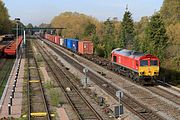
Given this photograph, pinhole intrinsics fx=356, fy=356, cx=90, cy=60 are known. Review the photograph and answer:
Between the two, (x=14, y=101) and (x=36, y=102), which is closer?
(x=36, y=102)

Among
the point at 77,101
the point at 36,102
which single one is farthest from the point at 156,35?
the point at 36,102

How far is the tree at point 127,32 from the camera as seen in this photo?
203ft

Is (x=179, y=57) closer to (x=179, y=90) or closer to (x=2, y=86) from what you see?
(x=179, y=90)

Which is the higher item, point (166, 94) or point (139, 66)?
point (139, 66)

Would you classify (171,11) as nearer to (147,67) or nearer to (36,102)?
(147,67)

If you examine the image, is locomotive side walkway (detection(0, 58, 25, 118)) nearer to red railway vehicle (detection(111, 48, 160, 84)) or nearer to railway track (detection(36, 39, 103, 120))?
railway track (detection(36, 39, 103, 120))

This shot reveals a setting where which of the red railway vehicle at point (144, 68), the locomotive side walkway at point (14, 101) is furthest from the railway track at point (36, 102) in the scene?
the red railway vehicle at point (144, 68)

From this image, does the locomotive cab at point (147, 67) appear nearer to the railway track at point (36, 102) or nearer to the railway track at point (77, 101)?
the railway track at point (77, 101)

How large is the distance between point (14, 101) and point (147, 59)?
487 inches

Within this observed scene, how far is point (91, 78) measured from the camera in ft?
119

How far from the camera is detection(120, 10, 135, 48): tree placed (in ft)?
203

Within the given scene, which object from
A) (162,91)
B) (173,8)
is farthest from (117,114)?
Answer: (173,8)

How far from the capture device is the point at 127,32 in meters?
67.9

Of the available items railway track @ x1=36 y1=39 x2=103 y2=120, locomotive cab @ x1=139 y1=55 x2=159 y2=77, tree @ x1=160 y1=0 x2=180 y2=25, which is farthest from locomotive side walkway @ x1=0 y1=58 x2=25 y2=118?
tree @ x1=160 y1=0 x2=180 y2=25
